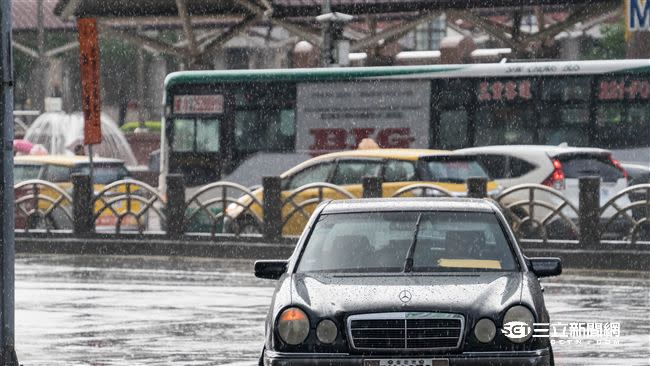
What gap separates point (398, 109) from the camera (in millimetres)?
30891

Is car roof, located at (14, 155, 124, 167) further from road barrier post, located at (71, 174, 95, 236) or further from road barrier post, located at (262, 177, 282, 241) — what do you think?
road barrier post, located at (262, 177, 282, 241)

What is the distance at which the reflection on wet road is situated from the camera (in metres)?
12.9

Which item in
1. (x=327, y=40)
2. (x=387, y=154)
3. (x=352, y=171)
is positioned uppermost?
(x=327, y=40)

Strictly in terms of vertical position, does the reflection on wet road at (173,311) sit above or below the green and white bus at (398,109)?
below

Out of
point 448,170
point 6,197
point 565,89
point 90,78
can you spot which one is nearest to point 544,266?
point 6,197

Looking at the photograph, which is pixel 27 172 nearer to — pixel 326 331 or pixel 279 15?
pixel 279 15

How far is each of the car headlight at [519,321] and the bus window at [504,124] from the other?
20.9m

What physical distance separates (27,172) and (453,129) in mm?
7978

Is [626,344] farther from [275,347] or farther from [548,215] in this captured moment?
[548,215]

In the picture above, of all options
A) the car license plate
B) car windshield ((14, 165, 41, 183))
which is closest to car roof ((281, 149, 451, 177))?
car windshield ((14, 165, 41, 183))

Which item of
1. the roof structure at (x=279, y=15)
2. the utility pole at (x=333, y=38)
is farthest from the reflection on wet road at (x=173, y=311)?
the roof structure at (x=279, y=15)

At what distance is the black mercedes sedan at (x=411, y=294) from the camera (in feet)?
28.6

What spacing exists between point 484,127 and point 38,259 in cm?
889
